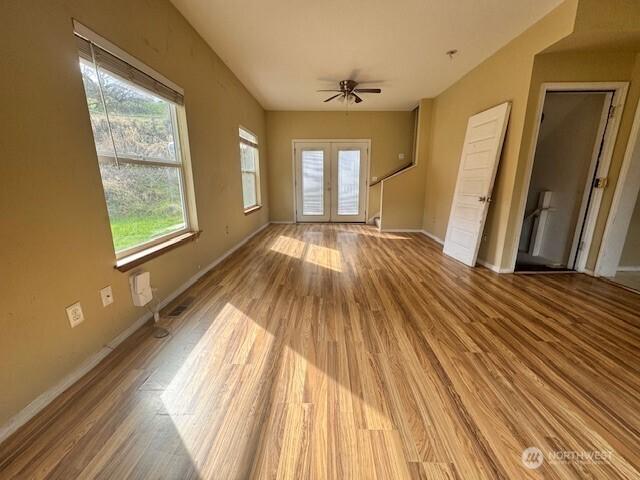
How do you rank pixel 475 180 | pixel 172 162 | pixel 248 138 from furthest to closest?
pixel 248 138
pixel 475 180
pixel 172 162

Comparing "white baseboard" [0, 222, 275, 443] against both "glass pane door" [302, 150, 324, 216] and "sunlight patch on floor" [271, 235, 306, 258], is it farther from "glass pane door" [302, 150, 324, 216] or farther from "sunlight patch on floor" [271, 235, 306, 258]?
"glass pane door" [302, 150, 324, 216]

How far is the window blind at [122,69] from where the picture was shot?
4.93 ft

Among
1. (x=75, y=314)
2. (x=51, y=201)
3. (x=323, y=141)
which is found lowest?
(x=75, y=314)

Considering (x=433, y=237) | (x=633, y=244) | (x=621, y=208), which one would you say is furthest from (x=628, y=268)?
(x=433, y=237)

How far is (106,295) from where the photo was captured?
5.38 feet

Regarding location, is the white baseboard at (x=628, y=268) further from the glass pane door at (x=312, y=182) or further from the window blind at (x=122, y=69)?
the window blind at (x=122, y=69)

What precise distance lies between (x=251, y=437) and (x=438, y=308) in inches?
71.1

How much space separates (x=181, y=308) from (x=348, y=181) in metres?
4.94

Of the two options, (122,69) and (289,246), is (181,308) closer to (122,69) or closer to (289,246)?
(122,69)

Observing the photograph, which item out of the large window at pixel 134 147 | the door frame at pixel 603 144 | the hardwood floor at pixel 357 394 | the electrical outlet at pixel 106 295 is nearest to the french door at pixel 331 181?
the door frame at pixel 603 144

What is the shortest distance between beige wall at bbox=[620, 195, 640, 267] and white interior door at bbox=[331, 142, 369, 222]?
4328mm

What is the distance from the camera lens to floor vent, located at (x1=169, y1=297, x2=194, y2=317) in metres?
2.11

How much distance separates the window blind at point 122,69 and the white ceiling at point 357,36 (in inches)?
33.1

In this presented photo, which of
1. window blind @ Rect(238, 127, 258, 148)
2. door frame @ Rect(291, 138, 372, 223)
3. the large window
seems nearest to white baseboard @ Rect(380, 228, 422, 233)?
door frame @ Rect(291, 138, 372, 223)
